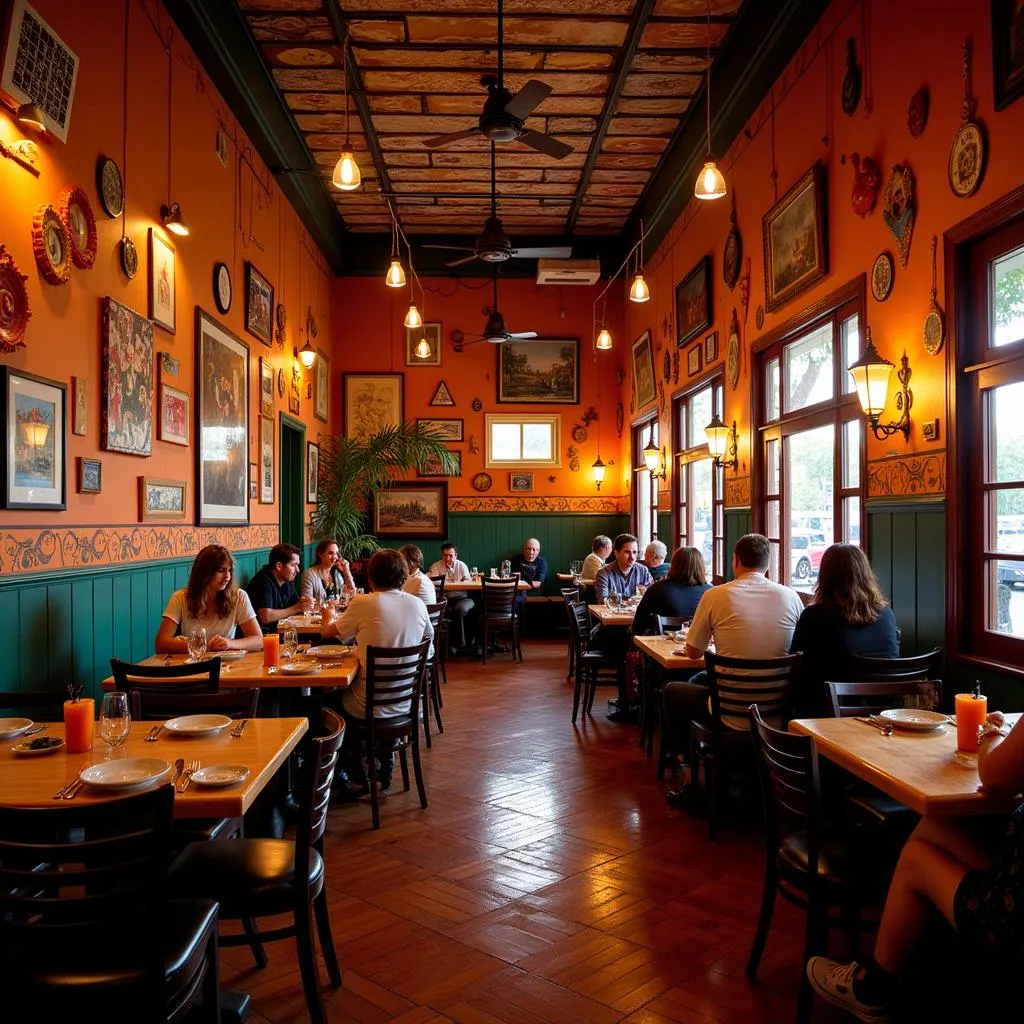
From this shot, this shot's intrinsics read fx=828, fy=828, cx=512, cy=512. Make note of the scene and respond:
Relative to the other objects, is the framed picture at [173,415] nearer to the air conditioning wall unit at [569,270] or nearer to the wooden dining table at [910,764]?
the wooden dining table at [910,764]

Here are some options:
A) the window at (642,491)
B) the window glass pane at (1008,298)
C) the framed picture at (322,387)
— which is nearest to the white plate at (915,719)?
the window glass pane at (1008,298)

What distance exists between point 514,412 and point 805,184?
673 centimetres

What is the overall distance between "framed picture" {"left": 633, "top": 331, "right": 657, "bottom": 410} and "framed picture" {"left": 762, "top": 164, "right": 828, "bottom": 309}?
3.80 meters


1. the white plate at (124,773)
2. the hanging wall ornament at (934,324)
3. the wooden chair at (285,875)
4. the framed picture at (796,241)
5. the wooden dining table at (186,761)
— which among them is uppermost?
the framed picture at (796,241)

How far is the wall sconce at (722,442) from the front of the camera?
23.9 feet

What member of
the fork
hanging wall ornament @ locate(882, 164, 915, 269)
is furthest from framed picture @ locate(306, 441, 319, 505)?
the fork

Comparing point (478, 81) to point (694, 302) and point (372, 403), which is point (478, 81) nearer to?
point (694, 302)

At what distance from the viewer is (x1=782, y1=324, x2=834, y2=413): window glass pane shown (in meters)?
5.67

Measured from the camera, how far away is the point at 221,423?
6.55 meters

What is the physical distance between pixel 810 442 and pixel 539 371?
6539 millimetres

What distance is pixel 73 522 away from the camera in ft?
13.9

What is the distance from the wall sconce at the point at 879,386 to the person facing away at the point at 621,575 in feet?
11.0

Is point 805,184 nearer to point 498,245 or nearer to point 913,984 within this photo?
point 498,245

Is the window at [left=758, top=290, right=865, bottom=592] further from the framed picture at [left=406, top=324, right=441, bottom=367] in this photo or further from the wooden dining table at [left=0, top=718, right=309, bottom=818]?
the framed picture at [left=406, top=324, right=441, bottom=367]
